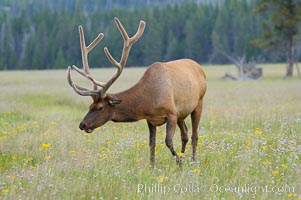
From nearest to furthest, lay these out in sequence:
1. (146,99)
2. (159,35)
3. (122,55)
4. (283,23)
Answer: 1. (146,99)
2. (122,55)
3. (283,23)
4. (159,35)

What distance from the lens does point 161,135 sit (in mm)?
10172

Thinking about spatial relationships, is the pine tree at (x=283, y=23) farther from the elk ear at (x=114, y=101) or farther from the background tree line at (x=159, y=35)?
the background tree line at (x=159, y=35)

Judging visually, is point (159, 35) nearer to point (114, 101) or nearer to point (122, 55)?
point (122, 55)

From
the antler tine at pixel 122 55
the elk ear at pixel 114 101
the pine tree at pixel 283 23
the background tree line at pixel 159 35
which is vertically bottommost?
the background tree line at pixel 159 35

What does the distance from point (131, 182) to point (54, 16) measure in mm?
Result: 82939

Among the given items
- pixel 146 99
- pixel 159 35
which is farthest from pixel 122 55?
pixel 159 35

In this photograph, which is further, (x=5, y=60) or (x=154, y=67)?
(x=5, y=60)

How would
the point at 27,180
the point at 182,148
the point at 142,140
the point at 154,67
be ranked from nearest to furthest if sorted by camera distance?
the point at 27,180 → the point at 154,67 → the point at 182,148 → the point at 142,140

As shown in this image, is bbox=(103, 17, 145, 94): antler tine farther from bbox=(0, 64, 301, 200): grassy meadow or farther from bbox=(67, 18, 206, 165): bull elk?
bbox=(0, 64, 301, 200): grassy meadow

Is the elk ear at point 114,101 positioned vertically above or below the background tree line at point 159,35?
above

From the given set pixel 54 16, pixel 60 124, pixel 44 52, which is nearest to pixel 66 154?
pixel 60 124

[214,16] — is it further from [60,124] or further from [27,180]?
[27,180]

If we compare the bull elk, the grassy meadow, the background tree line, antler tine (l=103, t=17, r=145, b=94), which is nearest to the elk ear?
the bull elk

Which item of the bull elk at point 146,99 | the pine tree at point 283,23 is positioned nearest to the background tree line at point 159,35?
the pine tree at point 283,23
